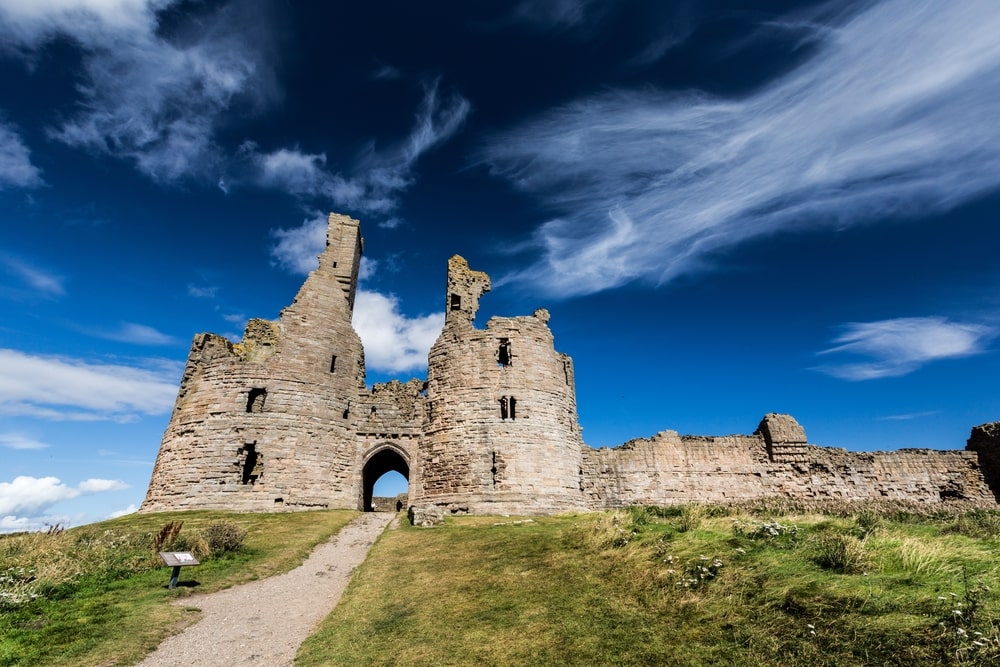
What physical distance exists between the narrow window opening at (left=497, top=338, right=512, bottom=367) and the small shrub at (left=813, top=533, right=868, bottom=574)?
17869mm

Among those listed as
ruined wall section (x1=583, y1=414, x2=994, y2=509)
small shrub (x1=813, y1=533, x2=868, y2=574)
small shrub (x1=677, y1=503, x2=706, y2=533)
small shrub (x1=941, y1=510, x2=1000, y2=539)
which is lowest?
small shrub (x1=813, y1=533, x2=868, y2=574)

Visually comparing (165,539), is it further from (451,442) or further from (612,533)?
(451,442)

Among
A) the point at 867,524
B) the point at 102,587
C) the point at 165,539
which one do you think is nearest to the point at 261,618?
the point at 102,587

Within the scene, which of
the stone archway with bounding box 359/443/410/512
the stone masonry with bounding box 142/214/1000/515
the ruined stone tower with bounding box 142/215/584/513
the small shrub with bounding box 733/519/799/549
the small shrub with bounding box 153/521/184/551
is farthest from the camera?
the stone archway with bounding box 359/443/410/512

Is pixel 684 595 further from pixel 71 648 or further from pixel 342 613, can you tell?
pixel 71 648

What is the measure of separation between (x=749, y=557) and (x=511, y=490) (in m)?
15.0

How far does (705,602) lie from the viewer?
21.1ft

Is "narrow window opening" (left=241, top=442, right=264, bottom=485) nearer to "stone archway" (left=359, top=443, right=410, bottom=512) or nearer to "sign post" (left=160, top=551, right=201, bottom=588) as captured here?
"stone archway" (left=359, top=443, right=410, bottom=512)

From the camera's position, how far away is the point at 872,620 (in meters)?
4.98

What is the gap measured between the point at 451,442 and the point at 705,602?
17.7 metres

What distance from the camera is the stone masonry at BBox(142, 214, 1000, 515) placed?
74.6 ft

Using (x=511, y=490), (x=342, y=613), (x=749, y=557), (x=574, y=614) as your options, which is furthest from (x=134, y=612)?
(x=511, y=490)

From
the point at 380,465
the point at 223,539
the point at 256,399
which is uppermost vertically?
the point at 256,399

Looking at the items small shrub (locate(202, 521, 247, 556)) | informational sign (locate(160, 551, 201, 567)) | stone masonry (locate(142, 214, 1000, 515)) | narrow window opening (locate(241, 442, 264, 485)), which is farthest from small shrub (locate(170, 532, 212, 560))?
narrow window opening (locate(241, 442, 264, 485))
